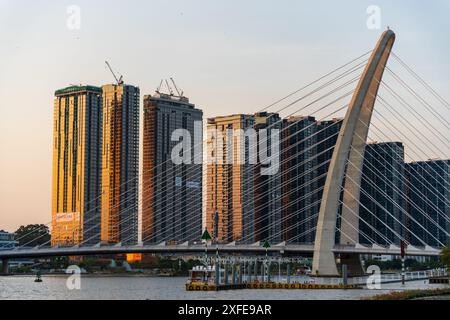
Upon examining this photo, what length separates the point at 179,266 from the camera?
142 metres

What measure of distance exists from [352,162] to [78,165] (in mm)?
109886

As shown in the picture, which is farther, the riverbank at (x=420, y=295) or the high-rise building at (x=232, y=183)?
the high-rise building at (x=232, y=183)

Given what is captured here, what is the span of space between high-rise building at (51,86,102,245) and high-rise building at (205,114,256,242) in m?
28.1

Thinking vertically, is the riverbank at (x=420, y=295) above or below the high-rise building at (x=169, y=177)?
below

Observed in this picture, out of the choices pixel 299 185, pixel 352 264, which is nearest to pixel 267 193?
pixel 299 185

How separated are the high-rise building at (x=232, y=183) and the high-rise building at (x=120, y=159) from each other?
20166mm

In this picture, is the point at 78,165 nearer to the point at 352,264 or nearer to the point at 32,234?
the point at 32,234

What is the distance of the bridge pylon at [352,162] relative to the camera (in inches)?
2744

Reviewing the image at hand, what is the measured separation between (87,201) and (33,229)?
25494mm

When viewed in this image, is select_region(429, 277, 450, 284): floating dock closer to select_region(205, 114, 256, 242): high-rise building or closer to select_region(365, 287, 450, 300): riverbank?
select_region(365, 287, 450, 300): riverbank

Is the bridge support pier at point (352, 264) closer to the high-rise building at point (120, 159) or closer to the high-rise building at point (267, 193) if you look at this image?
the high-rise building at point (267, 193)

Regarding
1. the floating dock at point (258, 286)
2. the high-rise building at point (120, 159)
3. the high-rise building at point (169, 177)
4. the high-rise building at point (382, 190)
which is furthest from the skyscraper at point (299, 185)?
the floating dock at point (258, 286)

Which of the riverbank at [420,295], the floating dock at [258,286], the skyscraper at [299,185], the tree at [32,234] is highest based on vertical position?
the skyscraper at [299,185]

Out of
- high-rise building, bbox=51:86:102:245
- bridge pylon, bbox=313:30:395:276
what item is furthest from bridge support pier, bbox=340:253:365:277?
high-rise building, bbox=51:86:102:245
